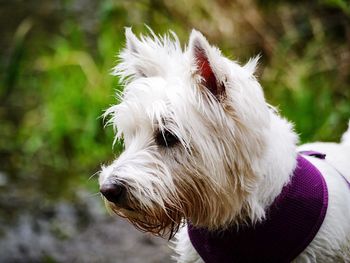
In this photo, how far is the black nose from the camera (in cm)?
286

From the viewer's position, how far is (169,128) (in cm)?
298

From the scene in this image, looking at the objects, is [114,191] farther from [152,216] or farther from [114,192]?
[152,216]

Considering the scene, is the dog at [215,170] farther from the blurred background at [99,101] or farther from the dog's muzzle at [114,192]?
the blurred background at [99,101]

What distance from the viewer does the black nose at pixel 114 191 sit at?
2857mm

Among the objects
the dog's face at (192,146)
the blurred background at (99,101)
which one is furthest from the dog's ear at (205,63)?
the blurred background at (99,101)

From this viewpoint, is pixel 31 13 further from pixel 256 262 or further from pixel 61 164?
pixel 256 262

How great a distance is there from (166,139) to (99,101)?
3.49m

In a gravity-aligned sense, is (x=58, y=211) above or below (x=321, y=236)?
below

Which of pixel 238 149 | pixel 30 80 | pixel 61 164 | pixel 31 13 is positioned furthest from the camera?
pixel 31 13

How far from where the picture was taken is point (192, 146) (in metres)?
2.95

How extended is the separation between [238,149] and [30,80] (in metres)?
5.21

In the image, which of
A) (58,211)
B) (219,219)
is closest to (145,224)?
(219,219)

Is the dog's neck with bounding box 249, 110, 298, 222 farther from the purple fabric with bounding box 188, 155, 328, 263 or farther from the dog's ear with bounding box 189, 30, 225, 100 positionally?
the dog's ear with bounding box 189, 30, 225, 100

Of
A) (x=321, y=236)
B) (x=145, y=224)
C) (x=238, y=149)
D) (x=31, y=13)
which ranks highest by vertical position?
(x=238, y=149)
